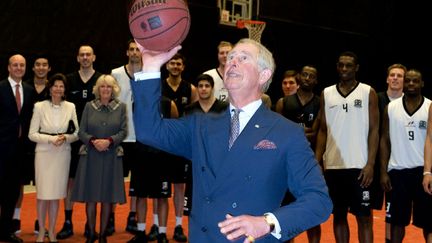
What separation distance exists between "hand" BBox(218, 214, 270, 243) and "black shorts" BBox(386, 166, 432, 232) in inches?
149

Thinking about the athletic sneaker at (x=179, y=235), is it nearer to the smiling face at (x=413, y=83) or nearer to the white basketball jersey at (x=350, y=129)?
the white basketball jersey at (x=350, y=129)

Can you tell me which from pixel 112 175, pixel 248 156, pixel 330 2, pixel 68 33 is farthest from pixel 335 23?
pixel 248 156

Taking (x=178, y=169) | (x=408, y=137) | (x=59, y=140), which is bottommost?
(x=178, y=169)

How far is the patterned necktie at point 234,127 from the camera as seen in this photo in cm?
259

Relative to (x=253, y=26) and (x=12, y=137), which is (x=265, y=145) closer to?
(x=12, y=137)

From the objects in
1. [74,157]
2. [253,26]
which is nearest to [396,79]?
[74,157]

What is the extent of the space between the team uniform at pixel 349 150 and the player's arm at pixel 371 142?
35mm

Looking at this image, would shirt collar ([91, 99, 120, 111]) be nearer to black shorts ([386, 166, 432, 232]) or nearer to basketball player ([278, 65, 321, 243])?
basketball player ([278, 65, 321, 243])

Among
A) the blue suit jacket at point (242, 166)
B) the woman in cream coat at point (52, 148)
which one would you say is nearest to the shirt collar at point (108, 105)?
the woman in cream coat at point (52, 148)

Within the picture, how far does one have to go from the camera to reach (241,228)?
2102mm

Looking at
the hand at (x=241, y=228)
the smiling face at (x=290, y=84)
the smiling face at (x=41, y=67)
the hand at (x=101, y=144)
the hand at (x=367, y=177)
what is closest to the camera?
the hand at (x=241, y=228)

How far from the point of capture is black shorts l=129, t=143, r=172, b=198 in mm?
6609

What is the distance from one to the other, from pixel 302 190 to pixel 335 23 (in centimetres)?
1380

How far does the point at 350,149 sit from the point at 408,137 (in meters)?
0.50
